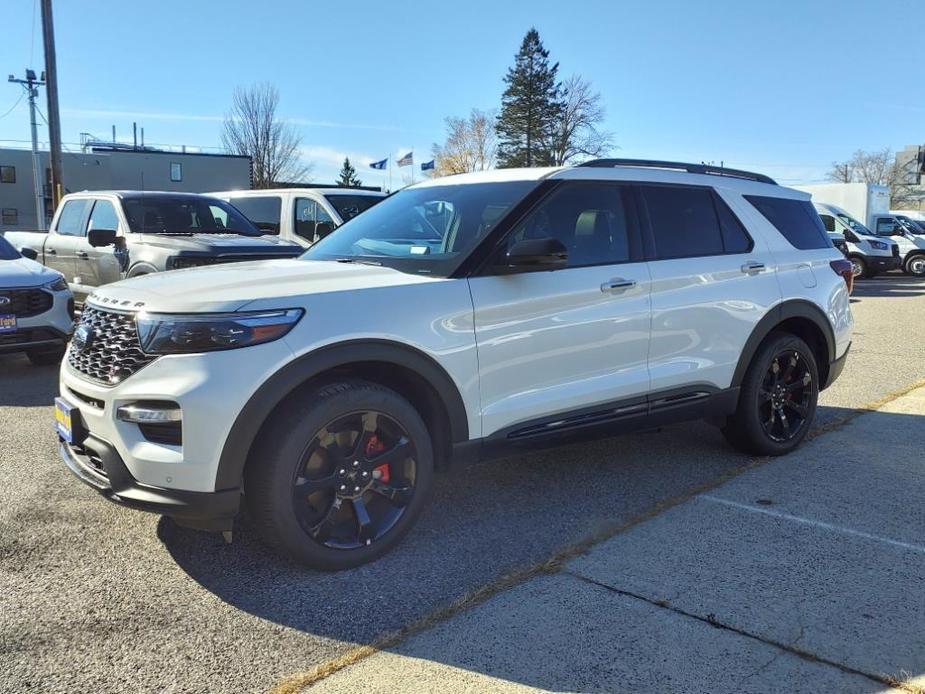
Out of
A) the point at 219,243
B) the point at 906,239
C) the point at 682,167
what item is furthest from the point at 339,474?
the point at 906,239

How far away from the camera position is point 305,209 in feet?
38.4

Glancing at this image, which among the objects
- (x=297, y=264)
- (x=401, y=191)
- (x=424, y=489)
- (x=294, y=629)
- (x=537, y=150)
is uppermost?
(x=537, y=150)

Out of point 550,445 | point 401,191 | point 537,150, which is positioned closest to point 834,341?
point 550,445

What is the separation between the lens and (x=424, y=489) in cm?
365

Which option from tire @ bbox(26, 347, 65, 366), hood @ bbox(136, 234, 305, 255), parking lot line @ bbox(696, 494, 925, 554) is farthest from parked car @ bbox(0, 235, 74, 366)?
parking lot line @ bbox(696, 494, 925, 554)

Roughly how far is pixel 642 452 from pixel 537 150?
190 feet

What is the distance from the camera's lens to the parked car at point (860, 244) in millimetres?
22078

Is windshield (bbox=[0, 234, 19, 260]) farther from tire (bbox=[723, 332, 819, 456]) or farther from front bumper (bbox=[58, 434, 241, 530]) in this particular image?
tire (bbox=[723, 332, 819, 456])

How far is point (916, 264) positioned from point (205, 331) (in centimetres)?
2597

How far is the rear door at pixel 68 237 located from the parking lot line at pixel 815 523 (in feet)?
27.7

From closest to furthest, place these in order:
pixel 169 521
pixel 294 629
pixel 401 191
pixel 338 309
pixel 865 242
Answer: pixel 294 629
pixel 338 309
pixel 169 521
pixel 401 191
pixel 865 242

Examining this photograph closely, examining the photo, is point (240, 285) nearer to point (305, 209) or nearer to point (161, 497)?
point (161, 497)

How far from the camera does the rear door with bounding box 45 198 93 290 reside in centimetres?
989

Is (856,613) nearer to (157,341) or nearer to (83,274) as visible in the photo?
(157,341)
